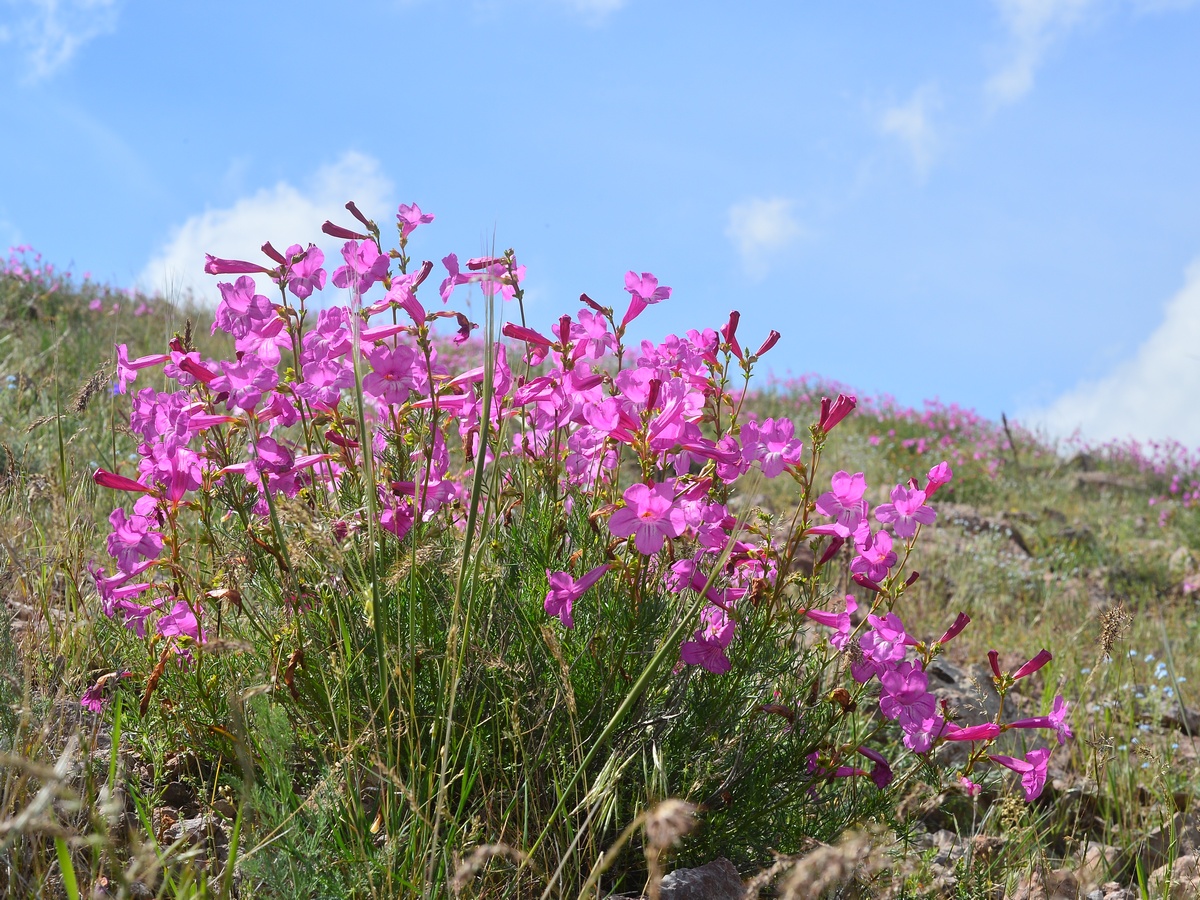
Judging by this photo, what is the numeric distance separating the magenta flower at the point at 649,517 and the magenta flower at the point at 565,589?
0.20m

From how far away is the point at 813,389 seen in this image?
17.0 metres

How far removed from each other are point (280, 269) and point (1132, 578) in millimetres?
8789

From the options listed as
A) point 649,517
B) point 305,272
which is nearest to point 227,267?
point 305,272

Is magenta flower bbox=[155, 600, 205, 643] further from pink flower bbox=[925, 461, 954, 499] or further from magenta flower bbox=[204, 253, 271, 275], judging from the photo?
pink flower bbox=[925, 461, 954, 499]

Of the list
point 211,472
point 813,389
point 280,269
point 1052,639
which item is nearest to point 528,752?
point 211,472

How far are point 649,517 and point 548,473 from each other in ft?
1.44

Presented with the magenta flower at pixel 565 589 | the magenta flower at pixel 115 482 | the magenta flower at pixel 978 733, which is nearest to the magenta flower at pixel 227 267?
the magenta flower at pixel 115 482

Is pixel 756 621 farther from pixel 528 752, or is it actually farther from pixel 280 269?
pixel 280 269

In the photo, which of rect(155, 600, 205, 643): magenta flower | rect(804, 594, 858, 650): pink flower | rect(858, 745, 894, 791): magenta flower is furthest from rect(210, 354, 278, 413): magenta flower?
rect(858, 745, 894, 791): magenta flower

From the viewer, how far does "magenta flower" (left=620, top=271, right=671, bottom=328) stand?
2.26m

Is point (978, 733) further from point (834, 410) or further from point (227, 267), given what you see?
point (227, 267)

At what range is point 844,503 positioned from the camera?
83.7 inches

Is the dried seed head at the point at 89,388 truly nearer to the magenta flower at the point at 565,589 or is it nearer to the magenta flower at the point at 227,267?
the magenta flower at the point at 227,267

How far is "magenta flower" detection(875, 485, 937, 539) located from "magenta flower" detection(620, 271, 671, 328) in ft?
2.39
